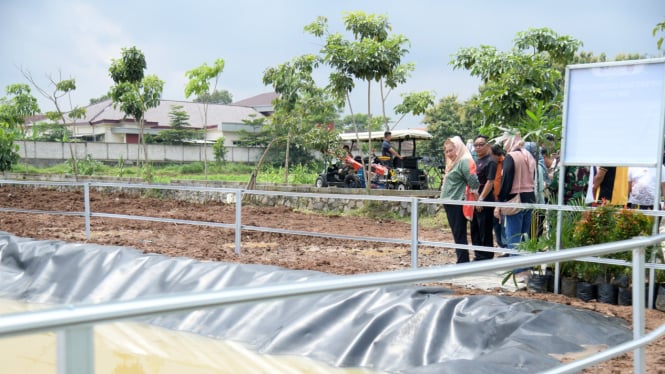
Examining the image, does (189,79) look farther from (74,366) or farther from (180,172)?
(74,366)

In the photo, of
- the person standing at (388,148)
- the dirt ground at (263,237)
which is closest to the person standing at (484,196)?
the dirt ground at (263,237)

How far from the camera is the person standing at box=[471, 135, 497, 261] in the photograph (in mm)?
6223

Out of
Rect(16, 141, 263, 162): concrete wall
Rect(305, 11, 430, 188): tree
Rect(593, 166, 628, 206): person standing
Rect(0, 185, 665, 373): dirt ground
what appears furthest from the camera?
Rect(16, 141, 263, 162): concrete wall

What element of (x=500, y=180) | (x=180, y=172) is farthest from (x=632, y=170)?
(x=180, y=172)

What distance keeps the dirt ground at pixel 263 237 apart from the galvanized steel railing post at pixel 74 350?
293 centimetres

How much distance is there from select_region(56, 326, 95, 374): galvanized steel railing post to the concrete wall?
24.6 meters

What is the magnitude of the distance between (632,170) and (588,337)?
311 centimetres

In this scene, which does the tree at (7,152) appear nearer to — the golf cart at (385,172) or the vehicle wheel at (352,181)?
the golf cart at (385,172)

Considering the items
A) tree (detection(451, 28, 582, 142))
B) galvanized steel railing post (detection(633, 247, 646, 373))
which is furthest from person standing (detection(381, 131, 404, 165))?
galvanized steel railing post (detection(633, 247, 646, 373))

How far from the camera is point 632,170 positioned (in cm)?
623

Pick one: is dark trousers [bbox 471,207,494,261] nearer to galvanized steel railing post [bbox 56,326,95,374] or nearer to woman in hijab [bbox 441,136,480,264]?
woman in hijab [bbox 441,136,480,264]

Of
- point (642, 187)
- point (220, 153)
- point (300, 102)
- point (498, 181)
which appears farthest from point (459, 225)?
point (220, 153)

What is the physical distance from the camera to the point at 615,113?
4.98 meters

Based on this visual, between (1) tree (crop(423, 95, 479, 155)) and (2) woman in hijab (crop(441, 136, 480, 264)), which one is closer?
(2) woman in hijab (crop(441, 136, 480, 264))
